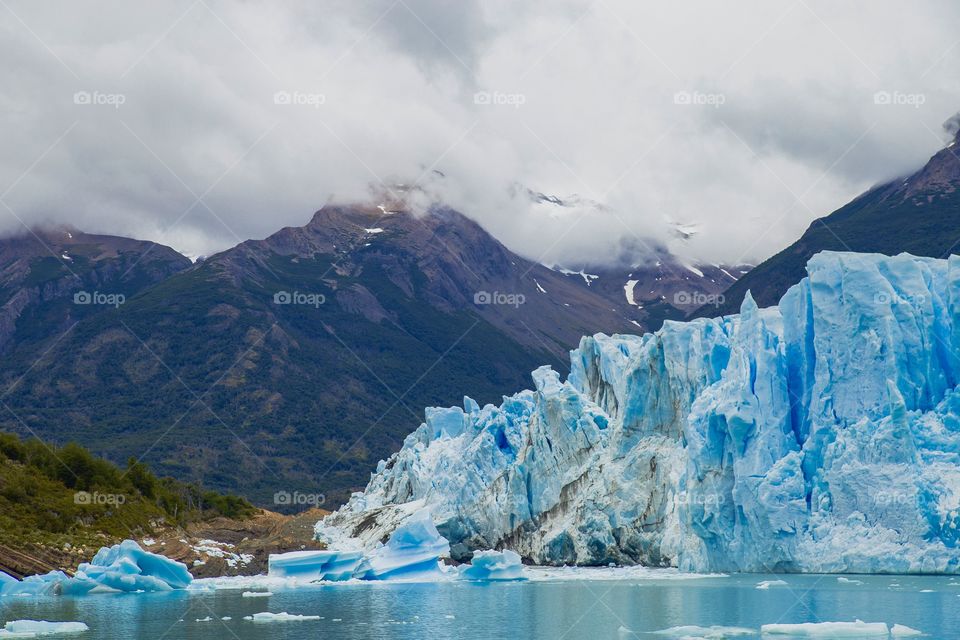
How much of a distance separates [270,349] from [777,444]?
10051 cm

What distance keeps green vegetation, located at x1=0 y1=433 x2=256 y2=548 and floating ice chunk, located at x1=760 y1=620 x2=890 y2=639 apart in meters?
30.7

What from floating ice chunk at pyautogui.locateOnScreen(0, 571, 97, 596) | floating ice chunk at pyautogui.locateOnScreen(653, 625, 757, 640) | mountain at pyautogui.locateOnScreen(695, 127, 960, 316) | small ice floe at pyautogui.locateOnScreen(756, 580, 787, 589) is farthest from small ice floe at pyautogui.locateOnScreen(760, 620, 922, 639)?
mountain at pyautogui.locateOnScreen(695, 127, 960, 316)

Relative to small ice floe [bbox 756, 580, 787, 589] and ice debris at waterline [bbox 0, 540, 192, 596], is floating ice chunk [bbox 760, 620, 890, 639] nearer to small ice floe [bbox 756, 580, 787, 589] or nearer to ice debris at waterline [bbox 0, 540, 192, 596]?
small ice floe [bbox 756, 580, 787, 589]

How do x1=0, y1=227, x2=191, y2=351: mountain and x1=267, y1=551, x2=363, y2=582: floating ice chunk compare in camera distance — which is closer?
x1=267, y1=551, x2=363, y2=582: floating ice chunk

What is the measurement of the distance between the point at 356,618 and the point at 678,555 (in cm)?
1409

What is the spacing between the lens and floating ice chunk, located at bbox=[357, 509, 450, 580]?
128 feet

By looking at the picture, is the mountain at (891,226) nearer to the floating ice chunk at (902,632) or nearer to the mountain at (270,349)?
the mountain at (270,349)

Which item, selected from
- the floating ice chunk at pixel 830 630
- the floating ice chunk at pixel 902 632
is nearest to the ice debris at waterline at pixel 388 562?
the floating ice chunk at pixel 830 630

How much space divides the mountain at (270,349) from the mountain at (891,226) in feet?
107

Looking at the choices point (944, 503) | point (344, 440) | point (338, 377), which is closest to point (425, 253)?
point (338, 377)

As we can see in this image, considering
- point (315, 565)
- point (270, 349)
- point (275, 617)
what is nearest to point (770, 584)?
point (275, 617)

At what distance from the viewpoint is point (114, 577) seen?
35375 mm

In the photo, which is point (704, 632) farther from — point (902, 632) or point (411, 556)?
point (411, 556)

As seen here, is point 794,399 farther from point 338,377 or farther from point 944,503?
point 338,377
